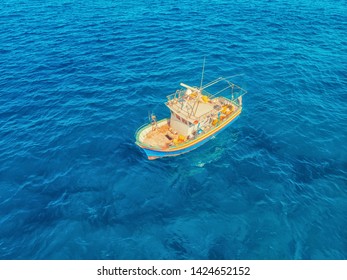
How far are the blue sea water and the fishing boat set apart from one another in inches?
76.5

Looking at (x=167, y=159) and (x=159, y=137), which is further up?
(x=159, y=137)

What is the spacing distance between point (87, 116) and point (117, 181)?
14613 mm

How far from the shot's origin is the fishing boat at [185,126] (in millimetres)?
36875

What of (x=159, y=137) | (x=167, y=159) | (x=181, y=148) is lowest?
(x=167, y=159)

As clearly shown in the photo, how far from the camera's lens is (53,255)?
27875 millimetres

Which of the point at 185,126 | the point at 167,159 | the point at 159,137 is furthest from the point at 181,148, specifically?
the point at 159,137

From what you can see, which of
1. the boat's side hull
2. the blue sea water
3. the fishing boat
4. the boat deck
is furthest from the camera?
the boat deck

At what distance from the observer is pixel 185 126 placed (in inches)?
1484

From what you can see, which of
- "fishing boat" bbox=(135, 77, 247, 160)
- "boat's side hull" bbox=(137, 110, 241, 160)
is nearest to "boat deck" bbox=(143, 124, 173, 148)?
"fishing boat" bbox=(135, 77, 247, 160)

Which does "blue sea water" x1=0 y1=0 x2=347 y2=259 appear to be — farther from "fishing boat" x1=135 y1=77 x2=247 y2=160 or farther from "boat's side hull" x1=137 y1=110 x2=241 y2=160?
"fishing boat" x1=135 y1=77 x2=247 y2=160

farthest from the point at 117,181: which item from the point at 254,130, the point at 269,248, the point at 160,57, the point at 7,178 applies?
the point at 160,57

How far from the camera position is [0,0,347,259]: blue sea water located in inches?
1155

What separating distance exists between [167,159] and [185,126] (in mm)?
4981

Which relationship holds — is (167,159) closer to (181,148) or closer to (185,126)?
(181,148)
